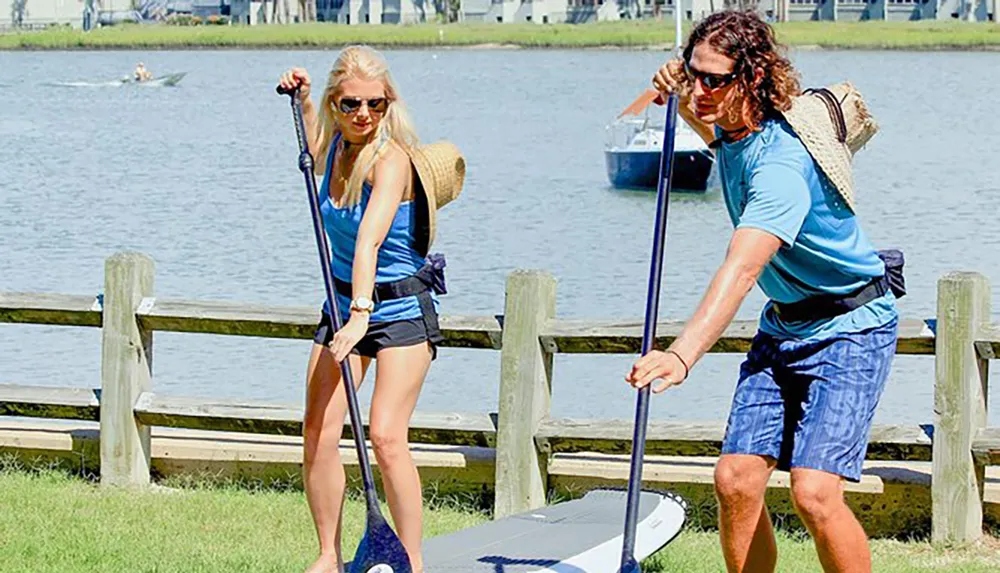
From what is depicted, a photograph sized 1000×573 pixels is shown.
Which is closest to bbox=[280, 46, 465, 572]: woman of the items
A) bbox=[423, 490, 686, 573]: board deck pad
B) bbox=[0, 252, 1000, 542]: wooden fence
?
bbox=[423, 490, 686, 573]: board deck pad

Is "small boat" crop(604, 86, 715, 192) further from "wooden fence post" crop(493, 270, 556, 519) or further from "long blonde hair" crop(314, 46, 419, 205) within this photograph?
"long blonde hair" crop(314, 46, 419, 205)

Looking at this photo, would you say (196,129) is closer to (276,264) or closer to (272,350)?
(276,264)

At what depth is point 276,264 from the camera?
2283 centimetres

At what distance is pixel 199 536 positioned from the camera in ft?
24.4

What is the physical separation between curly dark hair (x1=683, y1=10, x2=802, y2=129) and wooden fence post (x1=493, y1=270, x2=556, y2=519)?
2.75m

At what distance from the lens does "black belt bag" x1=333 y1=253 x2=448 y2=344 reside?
5953 millimetres

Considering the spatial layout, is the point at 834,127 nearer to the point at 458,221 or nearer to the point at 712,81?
the point at 712,81

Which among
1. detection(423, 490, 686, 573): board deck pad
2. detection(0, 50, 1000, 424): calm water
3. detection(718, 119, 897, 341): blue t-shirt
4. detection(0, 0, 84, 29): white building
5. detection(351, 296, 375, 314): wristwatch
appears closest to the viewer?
detection(718, 119, 897, 341): blue t-shirt

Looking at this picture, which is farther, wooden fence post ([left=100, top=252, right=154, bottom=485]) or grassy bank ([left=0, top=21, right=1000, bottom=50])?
grassy bank ([left=0, top=21, right=1000, bottom=50])

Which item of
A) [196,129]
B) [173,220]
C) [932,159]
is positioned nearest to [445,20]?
[196,129]

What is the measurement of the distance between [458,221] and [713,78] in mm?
23039

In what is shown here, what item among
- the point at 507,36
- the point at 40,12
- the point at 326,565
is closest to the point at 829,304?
the point at 326,565

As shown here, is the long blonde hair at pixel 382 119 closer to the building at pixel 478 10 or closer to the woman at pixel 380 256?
the woman at pixel 380 256

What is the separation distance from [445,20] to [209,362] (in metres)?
110
